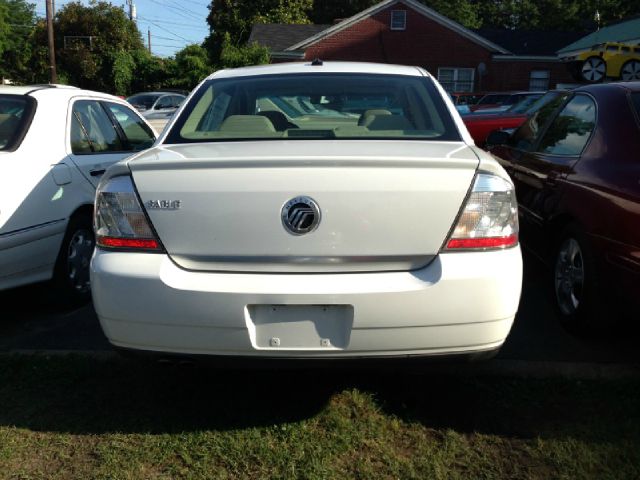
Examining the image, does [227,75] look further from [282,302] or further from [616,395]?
[616,395]

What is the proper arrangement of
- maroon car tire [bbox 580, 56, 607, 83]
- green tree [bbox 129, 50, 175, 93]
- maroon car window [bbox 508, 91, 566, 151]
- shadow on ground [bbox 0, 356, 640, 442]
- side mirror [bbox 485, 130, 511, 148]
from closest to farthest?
shadow on ground [bbox 0, 356, 640, 442] < maroon car window [bbox 508, 91, 566, 151] < side mirror [bbox 485, 130, 511, 148] < maroon car tire [bbox 580, 56, 607, 83] < green tree [bbox 129, 50, 175, 93]

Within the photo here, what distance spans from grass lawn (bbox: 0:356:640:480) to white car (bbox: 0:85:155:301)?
2.45ft

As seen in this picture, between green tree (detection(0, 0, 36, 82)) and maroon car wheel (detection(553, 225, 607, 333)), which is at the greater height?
green tree (detection(0, 0, 36, 82))

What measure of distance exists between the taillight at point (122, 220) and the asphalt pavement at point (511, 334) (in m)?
1.30

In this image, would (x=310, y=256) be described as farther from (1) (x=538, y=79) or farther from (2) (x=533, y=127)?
(1) (x=538, y=79)

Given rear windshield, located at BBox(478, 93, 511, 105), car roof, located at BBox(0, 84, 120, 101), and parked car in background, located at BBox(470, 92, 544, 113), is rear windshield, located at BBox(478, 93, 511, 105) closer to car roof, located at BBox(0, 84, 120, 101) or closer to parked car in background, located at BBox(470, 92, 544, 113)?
parked car in background, located at BBox(470, 92, 544, 113)

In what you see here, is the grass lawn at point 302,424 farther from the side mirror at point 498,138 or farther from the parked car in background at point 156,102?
the parked car in background at point 156,102

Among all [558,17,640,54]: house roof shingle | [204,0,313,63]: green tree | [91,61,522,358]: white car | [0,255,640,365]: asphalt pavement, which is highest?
[204,0,313,63]: green tree

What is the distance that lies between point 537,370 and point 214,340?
5.93ft

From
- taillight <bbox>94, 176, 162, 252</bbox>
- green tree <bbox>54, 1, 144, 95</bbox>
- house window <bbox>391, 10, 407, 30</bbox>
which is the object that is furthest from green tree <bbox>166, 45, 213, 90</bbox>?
taillight <bbox>94, 176, 162, 252</bbox>

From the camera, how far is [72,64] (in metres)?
42.1

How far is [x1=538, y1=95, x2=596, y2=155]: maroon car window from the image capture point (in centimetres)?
402

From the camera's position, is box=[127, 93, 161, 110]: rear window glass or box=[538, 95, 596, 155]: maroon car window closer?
box=[538, 95, 596, 155]: maroon car window

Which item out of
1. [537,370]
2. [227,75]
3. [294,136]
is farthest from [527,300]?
[227,75]
